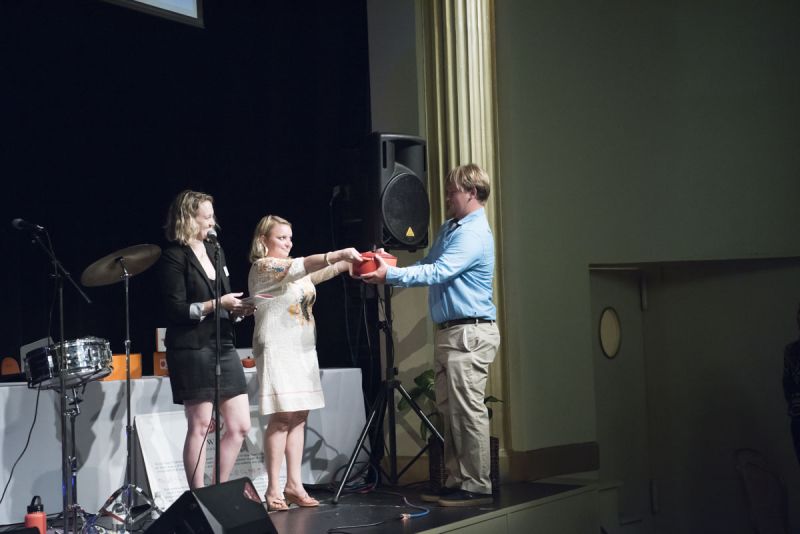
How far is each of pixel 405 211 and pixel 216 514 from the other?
232 centimetres

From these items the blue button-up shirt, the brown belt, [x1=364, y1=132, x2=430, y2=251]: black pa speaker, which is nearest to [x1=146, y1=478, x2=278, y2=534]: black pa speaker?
the blue button-up shirt

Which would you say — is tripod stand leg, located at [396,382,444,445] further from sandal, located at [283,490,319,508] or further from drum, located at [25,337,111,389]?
drum, located at [25,337,111,389]

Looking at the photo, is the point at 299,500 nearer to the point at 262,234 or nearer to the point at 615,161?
the point at 262,234

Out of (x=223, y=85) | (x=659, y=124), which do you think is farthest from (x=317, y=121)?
(x=659, y=124)

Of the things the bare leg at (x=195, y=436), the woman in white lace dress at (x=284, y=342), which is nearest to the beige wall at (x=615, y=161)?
the woman in white lace dress at (x=284, y=342)

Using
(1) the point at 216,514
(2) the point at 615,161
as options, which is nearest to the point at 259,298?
(1) the point at 216,514

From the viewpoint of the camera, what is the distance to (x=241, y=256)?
21.5 feet

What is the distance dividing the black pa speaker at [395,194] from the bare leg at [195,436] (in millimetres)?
1317

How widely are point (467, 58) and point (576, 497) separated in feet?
8.83

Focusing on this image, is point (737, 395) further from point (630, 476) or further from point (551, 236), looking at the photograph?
point (551, 236)

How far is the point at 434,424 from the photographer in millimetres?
5422

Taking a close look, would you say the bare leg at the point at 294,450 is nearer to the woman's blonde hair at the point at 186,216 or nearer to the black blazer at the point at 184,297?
the black blazer at the point at 184,297

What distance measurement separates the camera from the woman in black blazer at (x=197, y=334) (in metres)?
4.28

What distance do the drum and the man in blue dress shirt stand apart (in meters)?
1.29
